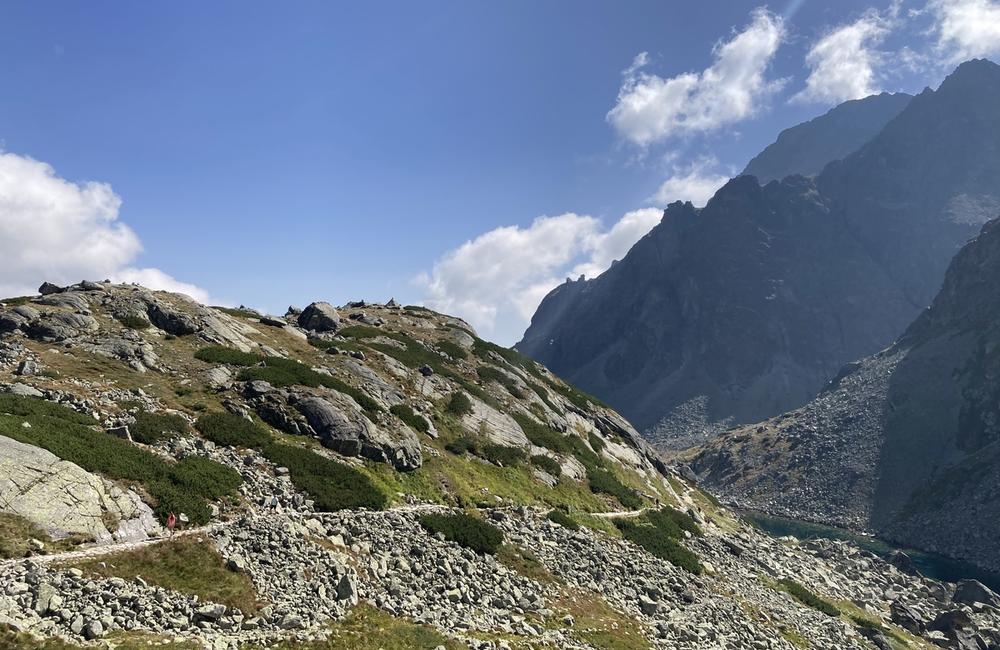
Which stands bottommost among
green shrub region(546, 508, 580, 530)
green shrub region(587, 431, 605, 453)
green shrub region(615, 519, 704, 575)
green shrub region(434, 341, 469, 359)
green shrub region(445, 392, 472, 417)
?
green shrub region(615, 519, 704, 575)

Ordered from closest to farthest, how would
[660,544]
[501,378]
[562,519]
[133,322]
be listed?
[562,519]
[660,544]
[133,322]
[501,378]

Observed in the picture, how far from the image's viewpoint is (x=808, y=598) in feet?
147

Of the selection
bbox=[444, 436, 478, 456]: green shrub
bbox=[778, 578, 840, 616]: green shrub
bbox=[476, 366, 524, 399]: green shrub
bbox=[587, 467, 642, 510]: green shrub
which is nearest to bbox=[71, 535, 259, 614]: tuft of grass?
bbox=[444, 436, 478, 456]: green shrub

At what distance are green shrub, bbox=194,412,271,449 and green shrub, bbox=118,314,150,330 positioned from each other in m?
15.0

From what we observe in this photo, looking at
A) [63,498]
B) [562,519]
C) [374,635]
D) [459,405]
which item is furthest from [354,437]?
[374,635]

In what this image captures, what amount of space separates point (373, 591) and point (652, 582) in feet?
64.3

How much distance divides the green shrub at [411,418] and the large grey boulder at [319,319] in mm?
23209

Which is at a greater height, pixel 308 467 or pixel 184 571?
pixel 308 467

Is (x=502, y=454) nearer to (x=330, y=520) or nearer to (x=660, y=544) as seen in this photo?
(x=660, y=544)

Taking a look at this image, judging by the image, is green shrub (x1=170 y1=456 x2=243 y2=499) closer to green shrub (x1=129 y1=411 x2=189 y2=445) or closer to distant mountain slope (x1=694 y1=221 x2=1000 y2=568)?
green shrub (x1=129 y1=411 x2=189 y2=445)

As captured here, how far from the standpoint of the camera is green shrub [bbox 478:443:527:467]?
157 ft

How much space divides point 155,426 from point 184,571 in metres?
Result: 12.1

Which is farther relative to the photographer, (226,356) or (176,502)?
(226,356)

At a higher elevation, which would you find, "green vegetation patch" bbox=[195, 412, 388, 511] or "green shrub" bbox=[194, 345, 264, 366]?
"green shrub" bbox=[194, 345, 264, 366]
